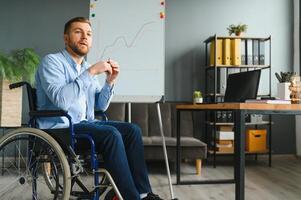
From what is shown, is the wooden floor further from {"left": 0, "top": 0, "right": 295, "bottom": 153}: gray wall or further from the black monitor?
the black monitor

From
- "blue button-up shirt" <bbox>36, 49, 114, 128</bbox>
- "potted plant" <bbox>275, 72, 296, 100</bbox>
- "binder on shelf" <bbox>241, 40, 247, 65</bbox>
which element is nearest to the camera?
"blue button-up shirt" <bbox>36, 49, 114, 128</bbox>

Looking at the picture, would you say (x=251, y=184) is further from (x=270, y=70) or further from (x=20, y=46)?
(x=20, y=46)

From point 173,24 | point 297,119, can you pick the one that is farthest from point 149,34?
point 297,119

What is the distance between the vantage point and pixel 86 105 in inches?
73.2

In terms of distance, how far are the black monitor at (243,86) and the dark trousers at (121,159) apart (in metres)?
1.12

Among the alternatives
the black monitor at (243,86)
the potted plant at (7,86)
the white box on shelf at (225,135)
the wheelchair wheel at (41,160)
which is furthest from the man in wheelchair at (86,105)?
the white box on shelf at (225,135)

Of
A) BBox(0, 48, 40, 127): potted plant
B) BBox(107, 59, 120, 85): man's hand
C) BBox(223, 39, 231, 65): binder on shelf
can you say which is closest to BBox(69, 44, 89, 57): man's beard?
BBox(107, 59, 120, 85): man's hand

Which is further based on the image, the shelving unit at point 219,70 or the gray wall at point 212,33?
the gray wall at point 212,33

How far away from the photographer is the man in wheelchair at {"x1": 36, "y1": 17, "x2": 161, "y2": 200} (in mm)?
1499

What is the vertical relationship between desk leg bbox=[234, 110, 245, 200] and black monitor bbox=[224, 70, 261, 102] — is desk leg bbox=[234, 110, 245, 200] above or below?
below

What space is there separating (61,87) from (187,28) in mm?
2727

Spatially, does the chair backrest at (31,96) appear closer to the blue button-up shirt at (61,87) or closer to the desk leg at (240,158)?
the blue button-up shirt at (61,87)

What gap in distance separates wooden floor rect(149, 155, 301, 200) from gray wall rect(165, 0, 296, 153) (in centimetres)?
57

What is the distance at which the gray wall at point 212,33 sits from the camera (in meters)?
4.01
